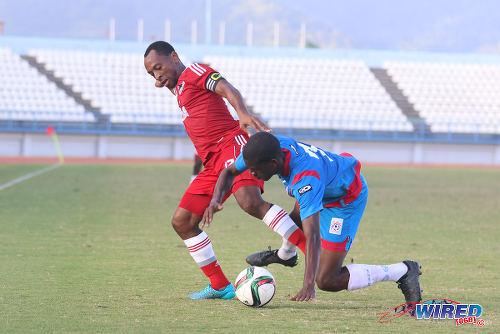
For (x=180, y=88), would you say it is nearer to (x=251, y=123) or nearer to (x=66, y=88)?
(x=251, y=123)

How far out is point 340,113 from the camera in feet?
118

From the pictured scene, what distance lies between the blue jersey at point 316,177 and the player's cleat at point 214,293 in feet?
3.54

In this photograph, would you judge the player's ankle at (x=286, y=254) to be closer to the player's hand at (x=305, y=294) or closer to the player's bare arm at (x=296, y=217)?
the player's bare arm at (x=296, y=217)

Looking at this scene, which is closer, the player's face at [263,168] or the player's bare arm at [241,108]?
the player's face at [263,168]

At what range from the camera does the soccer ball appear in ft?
18.0

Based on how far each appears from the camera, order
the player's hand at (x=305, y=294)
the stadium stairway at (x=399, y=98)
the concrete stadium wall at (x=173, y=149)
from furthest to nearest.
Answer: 1. the stadium stairway at (x=399, y=98)
2. the concrete stadium wall at (x=173, y=149)
3. the player's hand at (x=305, y=294)

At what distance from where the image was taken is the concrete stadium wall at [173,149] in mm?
31188

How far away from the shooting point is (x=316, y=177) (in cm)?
505

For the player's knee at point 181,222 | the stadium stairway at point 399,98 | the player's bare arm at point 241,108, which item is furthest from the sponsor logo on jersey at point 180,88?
the stadium stairway at point 399,98

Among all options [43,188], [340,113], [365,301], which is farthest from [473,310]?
[340,113]

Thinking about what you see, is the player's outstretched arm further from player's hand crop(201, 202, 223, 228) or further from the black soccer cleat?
the black soccer cleat

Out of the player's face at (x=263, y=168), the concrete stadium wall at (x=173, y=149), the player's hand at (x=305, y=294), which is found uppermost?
the player's face at (x=263, y=168)

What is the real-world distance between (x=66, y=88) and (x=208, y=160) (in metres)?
29.9

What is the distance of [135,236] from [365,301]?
175 inches
